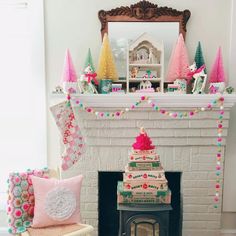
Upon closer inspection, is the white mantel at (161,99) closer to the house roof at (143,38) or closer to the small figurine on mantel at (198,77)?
the small figurine on mantel at (198,77)

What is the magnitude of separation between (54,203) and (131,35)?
149cm

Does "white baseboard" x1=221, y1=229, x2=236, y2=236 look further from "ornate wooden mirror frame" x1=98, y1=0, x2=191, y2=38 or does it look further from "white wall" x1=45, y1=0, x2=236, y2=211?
"ornate wooden mirror frame" x1=98, y1=0, x2=191, y2=38

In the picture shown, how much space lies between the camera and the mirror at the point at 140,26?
8.46 ft

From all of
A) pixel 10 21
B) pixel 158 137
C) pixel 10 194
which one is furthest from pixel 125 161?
pixel 10 21

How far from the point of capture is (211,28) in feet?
8.57

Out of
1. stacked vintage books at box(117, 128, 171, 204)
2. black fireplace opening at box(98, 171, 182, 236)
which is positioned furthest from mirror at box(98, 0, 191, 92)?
black fireplace opening at box(98, 171, 182, 236)

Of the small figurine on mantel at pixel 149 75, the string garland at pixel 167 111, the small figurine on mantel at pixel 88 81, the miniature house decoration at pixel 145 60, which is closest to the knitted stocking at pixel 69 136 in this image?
the string garland at pixel 167 111

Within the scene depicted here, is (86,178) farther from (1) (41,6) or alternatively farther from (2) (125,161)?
(1) (41,6)

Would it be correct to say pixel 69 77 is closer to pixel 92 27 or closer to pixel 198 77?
pixel 92 27

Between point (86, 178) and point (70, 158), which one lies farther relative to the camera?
point (86, 178)

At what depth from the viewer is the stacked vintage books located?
2145 mm

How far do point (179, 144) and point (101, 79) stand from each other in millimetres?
845

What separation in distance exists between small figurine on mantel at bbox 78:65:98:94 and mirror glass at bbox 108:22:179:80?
10.7 inches

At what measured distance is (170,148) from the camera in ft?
8.49
